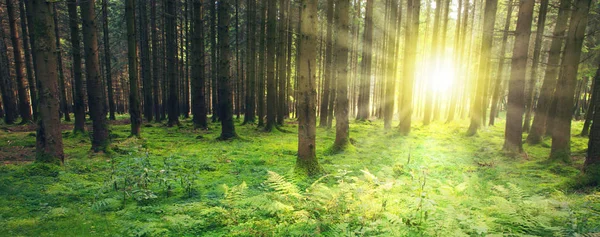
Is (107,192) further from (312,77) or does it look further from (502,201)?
(502,201)

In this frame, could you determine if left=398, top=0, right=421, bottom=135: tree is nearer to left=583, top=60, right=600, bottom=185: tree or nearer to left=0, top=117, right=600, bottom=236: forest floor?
left=0, top=117, right=600, bottom=236: forest floor

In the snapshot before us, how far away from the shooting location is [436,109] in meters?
29.9

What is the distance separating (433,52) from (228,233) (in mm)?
20063

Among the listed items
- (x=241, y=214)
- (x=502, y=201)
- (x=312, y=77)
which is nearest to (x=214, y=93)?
(x=312, y=77)

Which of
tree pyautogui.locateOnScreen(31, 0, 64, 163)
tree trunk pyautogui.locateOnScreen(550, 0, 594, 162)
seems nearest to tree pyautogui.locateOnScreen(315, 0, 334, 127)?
tree trunk pyautogui.locateOnScreen(550, 0, 594, 162)

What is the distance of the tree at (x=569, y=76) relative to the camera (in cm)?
886

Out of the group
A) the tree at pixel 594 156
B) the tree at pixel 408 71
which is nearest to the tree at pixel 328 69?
the tree at pixel 408 71

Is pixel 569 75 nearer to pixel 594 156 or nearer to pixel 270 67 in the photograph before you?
pixel 594 156

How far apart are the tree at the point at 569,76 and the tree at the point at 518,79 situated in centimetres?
154

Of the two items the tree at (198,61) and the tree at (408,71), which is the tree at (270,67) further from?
the tree at (408,71)

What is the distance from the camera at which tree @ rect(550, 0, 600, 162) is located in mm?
8859

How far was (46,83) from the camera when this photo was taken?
7.23m

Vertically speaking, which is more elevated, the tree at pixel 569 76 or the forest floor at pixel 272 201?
the tree at pixel 569 76

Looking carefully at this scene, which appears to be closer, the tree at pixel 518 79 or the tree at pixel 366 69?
the tree at pixel 518 79
